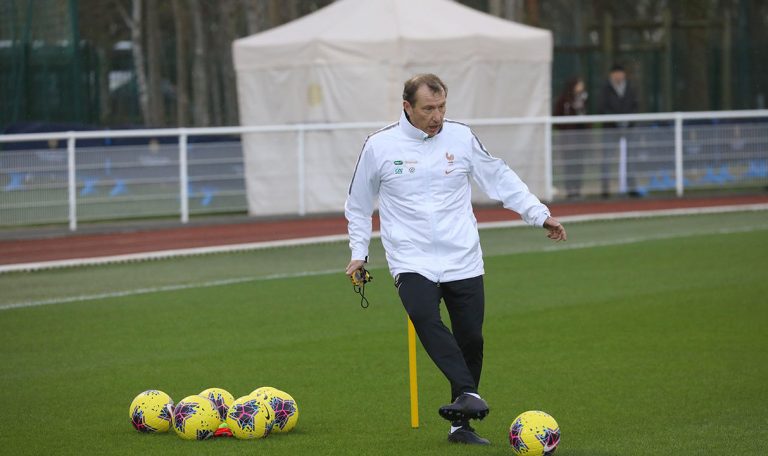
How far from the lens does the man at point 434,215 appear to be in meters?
7.33

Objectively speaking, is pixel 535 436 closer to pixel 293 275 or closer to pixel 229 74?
pixel 293 275

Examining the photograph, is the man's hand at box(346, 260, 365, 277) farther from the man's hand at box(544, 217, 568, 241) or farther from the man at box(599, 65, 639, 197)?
the man at box(599, 65, 639, 197)

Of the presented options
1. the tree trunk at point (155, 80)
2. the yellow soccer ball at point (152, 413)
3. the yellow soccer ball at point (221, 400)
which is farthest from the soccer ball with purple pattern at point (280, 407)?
the tree trunk at point (155, 80)

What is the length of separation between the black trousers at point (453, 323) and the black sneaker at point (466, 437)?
268 millimetres

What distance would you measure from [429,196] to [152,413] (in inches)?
80.8

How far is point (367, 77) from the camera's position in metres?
23.4

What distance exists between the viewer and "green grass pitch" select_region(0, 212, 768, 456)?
794 cm

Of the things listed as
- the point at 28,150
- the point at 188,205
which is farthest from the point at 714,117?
the point at 28,150

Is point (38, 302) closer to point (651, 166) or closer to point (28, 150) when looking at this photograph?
point (28, 150)

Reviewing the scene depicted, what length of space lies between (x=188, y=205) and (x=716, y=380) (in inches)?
524

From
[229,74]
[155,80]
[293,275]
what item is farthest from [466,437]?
[229,74]

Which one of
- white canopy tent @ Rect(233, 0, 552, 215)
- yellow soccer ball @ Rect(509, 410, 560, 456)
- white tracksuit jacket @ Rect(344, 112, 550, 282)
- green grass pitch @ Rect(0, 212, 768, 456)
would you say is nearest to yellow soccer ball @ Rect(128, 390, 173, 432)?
green grass pitch @ Rect(0, 212, 768, 456)

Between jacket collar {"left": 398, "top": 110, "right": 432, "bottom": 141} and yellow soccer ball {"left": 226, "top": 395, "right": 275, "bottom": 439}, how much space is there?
1684 millimetres

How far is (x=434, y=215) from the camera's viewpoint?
7387 millimetres
